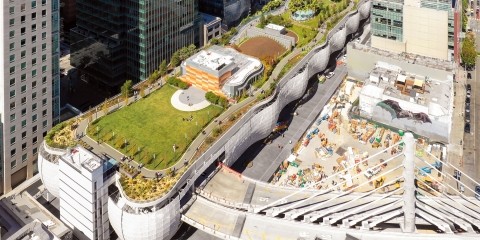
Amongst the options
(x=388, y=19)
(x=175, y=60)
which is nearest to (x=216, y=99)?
(x=175, y=60)

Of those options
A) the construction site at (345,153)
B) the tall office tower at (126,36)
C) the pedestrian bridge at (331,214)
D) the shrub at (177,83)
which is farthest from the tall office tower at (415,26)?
the shrub at (177,83)

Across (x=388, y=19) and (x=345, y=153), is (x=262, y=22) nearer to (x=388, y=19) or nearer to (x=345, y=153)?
(x=388, y=19)

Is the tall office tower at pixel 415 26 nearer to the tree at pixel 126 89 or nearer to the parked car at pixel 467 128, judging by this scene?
the parked car at pixel 467 128

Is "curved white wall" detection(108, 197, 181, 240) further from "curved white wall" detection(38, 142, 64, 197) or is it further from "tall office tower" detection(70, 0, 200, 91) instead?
"tall office tower" detection(70, 0, 200, 91)

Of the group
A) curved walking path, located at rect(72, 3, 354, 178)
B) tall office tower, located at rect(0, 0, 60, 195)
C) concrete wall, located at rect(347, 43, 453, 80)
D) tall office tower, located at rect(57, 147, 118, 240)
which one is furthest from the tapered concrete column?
tall office tower, located at rect(0, 0, 60, 195)

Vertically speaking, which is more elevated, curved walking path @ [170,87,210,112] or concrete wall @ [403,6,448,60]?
concrete wall @ [403,6,448,60]
